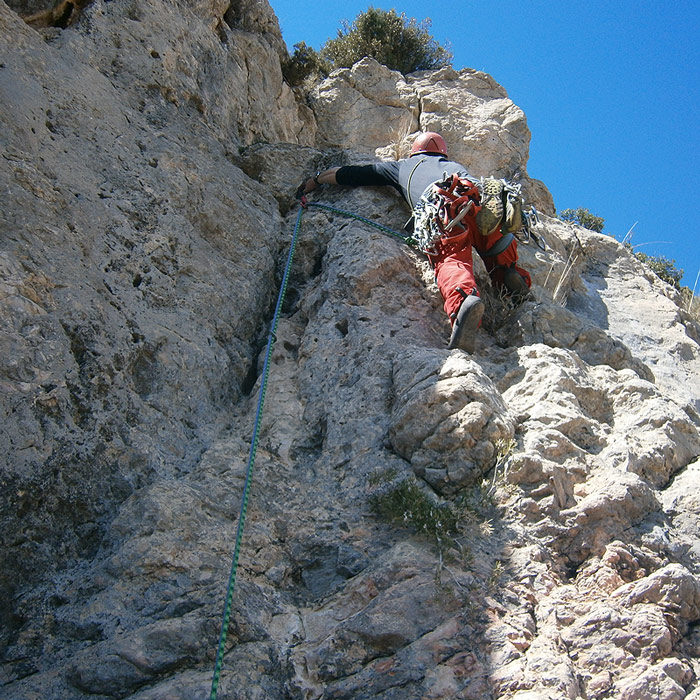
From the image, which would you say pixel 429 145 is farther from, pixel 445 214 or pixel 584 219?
pixel 584 219

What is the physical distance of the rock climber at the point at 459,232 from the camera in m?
4.53

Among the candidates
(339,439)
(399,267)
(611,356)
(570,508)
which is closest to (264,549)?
(339,439)

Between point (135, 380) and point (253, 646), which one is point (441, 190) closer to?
point (135, 380)

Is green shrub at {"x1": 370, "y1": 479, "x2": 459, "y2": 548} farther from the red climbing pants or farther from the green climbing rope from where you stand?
the green climbing rope

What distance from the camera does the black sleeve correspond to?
5.84 m

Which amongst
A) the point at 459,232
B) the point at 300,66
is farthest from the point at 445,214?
the point at 300,66

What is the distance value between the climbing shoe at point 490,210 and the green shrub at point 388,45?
4405mm

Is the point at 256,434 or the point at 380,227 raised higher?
the point at 380,227

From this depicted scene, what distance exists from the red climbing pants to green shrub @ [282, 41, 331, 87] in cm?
357

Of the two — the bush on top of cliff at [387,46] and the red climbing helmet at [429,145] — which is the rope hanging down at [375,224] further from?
the bush on top of cliff at [387,46]

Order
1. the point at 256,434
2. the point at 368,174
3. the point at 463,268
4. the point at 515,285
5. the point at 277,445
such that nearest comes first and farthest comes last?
the point at 256,434 → the point at 277,445 → the point at 463,268 → the point at 515,285 → the point at 368,174

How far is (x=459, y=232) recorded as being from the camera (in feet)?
16.3

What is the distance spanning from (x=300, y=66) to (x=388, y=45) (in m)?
1.68

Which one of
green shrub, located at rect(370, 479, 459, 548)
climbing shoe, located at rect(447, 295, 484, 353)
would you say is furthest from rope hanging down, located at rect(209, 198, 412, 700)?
climbing shoe, located at rect(447, 295, 484, 353)
